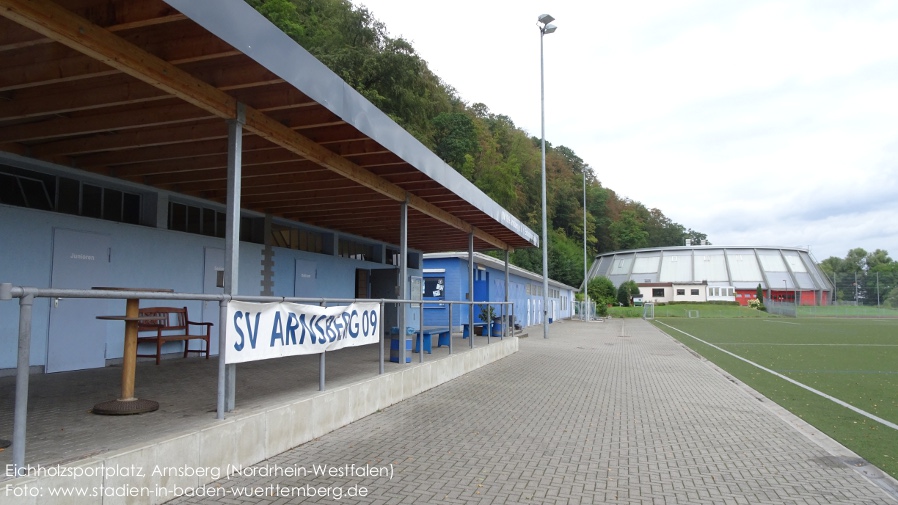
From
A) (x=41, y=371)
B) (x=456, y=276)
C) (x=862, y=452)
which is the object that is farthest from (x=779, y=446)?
(x=456, y=276)

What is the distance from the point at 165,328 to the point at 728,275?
90133 mm

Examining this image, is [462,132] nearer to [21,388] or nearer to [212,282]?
[212,282]

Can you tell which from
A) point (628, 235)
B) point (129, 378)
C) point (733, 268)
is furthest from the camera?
point (628, 235)

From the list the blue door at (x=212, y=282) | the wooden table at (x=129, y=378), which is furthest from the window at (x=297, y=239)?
the wooden table at (x=129, y=378)

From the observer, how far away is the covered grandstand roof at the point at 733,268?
86562 millimetres

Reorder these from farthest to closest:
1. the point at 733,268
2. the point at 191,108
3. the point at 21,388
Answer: the point at 733,268
the point at 191,108
the point at 21,388

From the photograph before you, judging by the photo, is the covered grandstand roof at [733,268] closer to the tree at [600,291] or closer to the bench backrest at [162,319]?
the tree at [600,291]

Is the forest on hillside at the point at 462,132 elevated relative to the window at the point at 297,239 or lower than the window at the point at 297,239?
elevated

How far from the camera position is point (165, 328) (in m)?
8.28

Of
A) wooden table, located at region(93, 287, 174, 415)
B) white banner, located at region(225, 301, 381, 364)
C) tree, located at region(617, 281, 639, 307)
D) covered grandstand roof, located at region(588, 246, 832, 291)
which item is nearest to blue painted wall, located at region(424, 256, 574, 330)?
white banner, located at region(225, 301, 381, 364)

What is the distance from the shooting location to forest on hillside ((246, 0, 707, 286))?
38.1m

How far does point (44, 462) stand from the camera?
148 inches

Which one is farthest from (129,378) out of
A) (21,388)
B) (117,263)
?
(117,263)

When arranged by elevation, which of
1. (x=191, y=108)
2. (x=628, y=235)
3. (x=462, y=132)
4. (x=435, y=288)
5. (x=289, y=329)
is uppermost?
(x=462, y=132)
